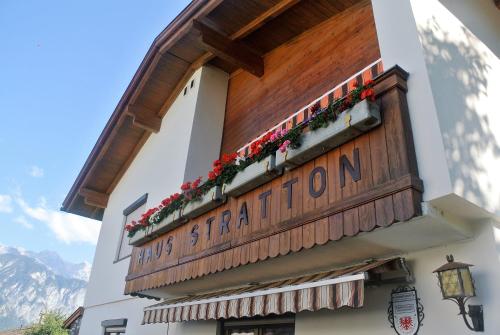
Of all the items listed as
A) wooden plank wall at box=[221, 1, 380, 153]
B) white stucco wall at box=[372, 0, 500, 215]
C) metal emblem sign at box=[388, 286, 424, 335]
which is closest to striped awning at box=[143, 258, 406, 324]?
metal emblem sign at box=[388, 286, 424, 335]

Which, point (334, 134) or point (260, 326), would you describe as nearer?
point (334, 134)

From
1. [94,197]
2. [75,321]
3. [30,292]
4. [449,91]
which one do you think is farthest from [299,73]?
[30,292]

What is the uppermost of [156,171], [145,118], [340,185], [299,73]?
[145,118]

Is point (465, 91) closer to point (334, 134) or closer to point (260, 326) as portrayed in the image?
point (334, 134)

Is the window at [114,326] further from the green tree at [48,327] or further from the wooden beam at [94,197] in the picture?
the green tree at [48,327]

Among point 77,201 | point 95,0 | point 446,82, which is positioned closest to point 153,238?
point 446,82

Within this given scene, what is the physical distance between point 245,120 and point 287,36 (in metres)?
1.67

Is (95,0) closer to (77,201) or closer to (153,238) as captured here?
(77,201)

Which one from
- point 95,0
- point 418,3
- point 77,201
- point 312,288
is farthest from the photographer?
point 77,201

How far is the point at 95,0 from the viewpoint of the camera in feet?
36.5

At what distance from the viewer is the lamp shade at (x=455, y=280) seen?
7.70 feet

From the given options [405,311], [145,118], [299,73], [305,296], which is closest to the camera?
[405,311]

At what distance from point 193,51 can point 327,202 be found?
5.61 metres

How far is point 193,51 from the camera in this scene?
24.8 ft
